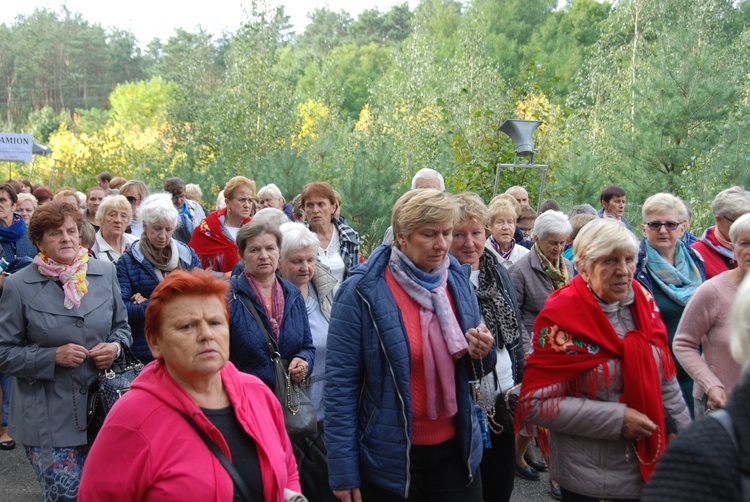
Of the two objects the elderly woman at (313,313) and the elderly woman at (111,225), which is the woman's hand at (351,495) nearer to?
the elderly woman at (313,313)

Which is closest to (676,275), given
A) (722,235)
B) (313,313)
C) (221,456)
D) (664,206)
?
(664,206)

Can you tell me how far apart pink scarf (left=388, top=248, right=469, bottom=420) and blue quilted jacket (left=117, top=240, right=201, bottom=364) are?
7.78 ft

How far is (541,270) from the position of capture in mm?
4789

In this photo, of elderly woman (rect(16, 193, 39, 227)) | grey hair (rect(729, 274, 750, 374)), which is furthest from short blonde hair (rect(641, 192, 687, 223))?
elderly woman (rect(16, 193, 39, 227))

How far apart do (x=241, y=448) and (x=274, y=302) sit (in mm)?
1725

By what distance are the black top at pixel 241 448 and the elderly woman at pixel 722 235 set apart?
12.5 feet

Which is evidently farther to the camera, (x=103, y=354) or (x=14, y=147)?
(x=14, y=147)

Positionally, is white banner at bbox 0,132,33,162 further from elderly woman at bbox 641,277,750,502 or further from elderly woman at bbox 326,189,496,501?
elderly woman at bbox 641,277,750,502

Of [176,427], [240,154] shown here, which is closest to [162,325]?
[176,427]

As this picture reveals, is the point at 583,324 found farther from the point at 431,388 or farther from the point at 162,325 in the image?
the point at 162,325

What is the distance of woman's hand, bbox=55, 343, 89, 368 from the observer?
3879 millimetres

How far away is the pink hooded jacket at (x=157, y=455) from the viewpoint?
7.54 ft

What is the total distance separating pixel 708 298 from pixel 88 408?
3.49 meters

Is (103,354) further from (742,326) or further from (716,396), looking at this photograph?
(742,326)
